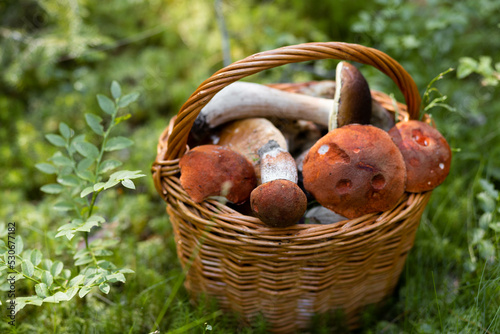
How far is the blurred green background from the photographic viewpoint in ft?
5.86

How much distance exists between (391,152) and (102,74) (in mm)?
3058

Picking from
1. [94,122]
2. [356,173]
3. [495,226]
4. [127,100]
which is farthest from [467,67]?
[94,122]

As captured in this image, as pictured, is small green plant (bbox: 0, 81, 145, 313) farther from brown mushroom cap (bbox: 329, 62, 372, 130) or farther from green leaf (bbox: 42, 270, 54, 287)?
brown mushroom cap (bbox: 329, 62, 372, 130)

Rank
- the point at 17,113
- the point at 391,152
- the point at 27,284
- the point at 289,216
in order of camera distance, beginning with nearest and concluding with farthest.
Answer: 1. the point at 289,216
2. the point at 391,152
3. the point at 27,284
4. the point at 17,113

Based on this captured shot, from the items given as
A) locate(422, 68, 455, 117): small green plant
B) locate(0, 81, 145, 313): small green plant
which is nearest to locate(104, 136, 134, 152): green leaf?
locate(0, 81, 145, 313): small green plant

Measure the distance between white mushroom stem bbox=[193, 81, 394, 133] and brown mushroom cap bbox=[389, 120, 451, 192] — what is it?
300 millimetres

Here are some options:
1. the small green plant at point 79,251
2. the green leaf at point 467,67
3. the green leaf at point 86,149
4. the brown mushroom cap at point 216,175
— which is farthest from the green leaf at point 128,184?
the green leaf at point 467,67

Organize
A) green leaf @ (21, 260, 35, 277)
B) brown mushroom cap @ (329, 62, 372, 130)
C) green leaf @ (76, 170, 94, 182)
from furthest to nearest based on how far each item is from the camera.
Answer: brown mushroom cap @ (329, 62, 372, 130), green leaf @ (76, 170, 94, 182), green leaf @ (21, 260, 35, 277)

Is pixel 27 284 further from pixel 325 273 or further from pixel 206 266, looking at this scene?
pixel 325 273

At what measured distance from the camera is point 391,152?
5.01 feet

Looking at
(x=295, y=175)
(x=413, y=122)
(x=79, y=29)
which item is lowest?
(x=295, y=175)

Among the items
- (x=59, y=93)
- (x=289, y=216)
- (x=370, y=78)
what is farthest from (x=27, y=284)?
(x=370, y=78)

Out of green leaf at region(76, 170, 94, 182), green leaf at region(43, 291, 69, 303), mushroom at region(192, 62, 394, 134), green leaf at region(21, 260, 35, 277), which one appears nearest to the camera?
green leaf at region(43, 291, 69, 303)

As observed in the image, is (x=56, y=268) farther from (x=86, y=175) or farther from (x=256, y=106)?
(x=256, y=106)
